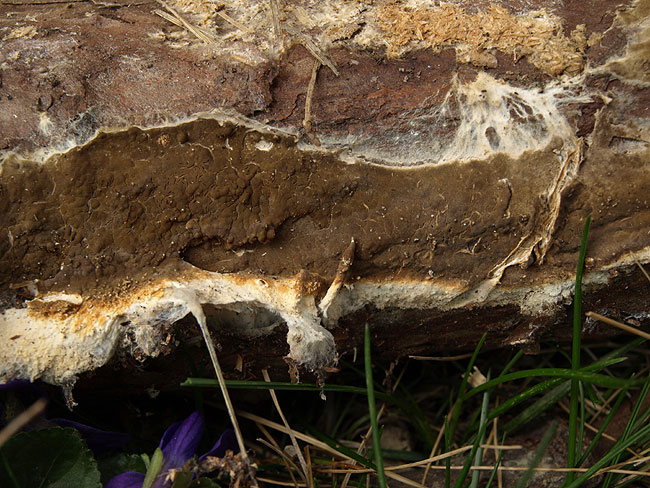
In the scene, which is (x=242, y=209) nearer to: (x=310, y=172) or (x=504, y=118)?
(x=310, y=172)

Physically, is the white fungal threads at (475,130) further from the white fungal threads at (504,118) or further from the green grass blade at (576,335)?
the green grass blade at (576,335)

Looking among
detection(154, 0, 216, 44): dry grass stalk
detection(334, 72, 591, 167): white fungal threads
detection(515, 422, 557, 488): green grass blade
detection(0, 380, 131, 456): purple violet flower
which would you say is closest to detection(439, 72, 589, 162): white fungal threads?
detection(334, 72, 591, 167): white fungal threads

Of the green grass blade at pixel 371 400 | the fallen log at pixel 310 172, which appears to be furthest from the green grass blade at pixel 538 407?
the green grass blade at pixel 371 400

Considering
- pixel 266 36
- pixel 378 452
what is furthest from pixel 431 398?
pixel 266 36

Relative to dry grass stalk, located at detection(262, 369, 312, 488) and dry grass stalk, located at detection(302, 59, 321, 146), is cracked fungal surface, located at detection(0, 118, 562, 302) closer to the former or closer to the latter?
dry grass stalk, located at detection(302, 59, 321, 146)

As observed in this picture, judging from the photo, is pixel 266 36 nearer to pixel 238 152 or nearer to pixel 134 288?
pixel 238 152
